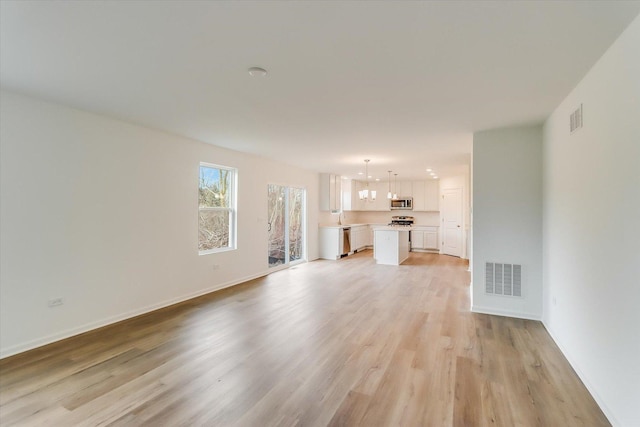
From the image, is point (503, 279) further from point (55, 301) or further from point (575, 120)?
point (55, 301)

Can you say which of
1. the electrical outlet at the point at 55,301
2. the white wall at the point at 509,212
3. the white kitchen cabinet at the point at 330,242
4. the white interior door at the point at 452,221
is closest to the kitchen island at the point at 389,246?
the white kitchen cabinet at the point at 330,242

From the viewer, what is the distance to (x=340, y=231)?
8.88 meters

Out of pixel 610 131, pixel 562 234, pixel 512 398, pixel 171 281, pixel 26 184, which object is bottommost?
pixel 512 398

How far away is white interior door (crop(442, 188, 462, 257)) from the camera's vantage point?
29.8 feet

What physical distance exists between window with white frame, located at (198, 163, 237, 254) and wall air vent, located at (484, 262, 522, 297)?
168 inches

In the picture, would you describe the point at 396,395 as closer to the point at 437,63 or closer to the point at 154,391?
the point at 154,391

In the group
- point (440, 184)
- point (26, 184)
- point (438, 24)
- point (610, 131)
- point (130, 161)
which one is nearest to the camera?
point (438, 24)

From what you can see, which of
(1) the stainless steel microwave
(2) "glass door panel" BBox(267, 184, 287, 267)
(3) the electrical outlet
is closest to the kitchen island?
(2) "glass door panel" BBox(267, 184, 287, 267)

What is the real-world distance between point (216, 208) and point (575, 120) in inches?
197

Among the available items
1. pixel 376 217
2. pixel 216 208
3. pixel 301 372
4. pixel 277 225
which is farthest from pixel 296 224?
pixel 301 372

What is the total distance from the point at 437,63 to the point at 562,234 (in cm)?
221

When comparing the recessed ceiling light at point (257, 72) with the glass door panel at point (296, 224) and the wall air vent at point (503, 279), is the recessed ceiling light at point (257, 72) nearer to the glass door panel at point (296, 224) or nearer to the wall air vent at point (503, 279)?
the wall air vent at point (503, 279)

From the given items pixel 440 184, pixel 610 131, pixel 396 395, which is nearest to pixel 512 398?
pixel 396 395

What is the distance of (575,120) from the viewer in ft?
8.84
